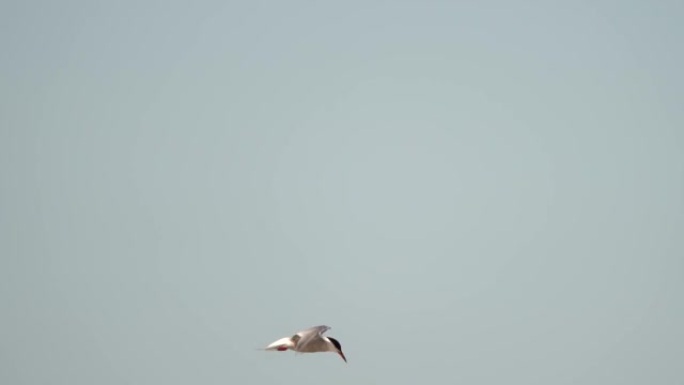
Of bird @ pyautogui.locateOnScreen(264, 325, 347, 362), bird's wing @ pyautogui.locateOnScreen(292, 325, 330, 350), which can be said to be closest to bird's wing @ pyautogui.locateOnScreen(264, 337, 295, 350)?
bird @ pyautogui.locateOnScreen(264, 325, 347, 362)

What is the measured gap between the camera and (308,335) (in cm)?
2395

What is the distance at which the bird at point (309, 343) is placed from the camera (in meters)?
23.4

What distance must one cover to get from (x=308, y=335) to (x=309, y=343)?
324 mm

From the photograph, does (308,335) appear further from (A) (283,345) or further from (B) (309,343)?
(A) (283,345)

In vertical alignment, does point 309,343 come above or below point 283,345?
below

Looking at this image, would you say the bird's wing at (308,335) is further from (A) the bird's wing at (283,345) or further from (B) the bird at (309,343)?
(A) the bird's wing at (283,345)

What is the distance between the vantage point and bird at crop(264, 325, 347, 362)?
2342 cm

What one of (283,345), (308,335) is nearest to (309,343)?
(308,335)

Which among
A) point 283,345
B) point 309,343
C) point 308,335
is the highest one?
point 308,335

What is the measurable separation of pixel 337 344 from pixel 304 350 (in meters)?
2.55

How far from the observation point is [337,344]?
83.6 ft

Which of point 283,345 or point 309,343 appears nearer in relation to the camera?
point 309,343

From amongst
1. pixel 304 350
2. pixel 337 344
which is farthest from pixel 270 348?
pixel 337 344

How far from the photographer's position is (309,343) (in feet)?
77.7
